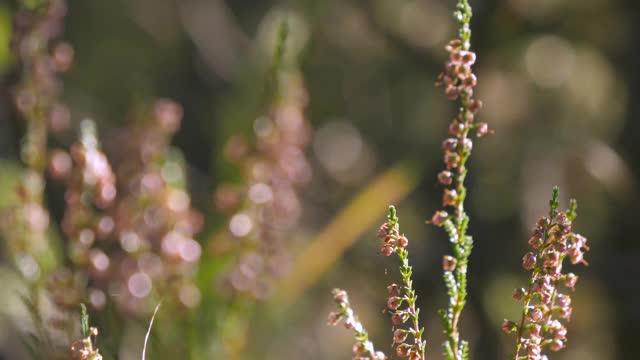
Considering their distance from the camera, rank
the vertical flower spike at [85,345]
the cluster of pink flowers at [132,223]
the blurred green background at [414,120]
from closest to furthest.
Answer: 1. the vertical flower spike at [85,345]
2. the cluster of pink flowers at [132,223]
3. the blurred green background at [414,120]

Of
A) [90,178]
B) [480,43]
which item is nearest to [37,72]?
[90,178]

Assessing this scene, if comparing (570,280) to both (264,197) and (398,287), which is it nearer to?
(398,287)

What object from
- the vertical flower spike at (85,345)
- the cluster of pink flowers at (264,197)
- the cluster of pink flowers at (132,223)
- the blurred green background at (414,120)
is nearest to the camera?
the vertical flower spike at (85,345)

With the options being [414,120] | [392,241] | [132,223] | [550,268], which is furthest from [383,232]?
[414,120]

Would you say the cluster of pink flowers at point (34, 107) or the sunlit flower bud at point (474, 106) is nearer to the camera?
the sunlit flower bud at point (474, 106)

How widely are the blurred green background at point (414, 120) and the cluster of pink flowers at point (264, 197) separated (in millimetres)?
360

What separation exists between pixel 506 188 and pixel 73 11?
4.32 feet

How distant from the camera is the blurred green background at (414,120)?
1.82 metres

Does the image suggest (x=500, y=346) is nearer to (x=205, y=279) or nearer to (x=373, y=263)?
(x=373, y=263)

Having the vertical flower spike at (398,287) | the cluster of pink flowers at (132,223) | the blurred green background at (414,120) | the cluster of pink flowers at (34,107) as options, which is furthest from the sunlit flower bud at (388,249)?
the blurred green background at (414,120)

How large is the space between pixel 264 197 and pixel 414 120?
1.45 metres

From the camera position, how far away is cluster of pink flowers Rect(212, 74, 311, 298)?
0.92 metres

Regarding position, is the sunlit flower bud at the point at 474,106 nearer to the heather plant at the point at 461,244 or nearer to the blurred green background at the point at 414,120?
the heather plant at the point at 461,244

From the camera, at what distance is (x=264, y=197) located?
3.03ft
